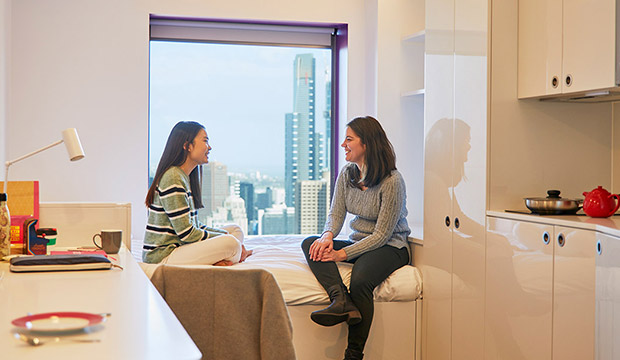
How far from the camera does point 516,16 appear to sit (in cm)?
276

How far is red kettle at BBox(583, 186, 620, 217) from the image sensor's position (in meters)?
2.39

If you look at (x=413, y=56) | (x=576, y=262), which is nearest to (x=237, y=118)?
(x=413, y=56)

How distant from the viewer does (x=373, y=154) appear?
10.7 feet

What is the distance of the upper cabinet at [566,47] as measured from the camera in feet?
7.62

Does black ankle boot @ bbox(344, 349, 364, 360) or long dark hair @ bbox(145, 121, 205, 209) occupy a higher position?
long dark hair @ bbox(145, 121, 205, 209)

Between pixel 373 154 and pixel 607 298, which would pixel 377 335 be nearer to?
pixel 373 154

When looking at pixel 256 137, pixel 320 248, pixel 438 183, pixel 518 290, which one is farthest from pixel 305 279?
pixel 256 137

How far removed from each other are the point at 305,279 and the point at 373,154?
0.70 metres

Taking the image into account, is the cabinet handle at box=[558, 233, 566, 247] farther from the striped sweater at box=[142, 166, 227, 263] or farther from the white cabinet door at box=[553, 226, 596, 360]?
the striped sweater at box=[142, 166, 227, 263]

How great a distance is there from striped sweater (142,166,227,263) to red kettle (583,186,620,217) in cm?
169

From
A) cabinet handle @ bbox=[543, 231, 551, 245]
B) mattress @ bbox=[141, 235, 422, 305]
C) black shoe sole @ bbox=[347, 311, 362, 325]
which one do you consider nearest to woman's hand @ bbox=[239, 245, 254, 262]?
mattress @ bbox=[141, 235, 422, 305]

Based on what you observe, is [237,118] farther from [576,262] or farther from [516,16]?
[576,262]

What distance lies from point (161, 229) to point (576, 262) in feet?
5.93

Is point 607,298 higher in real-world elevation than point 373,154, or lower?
lower
